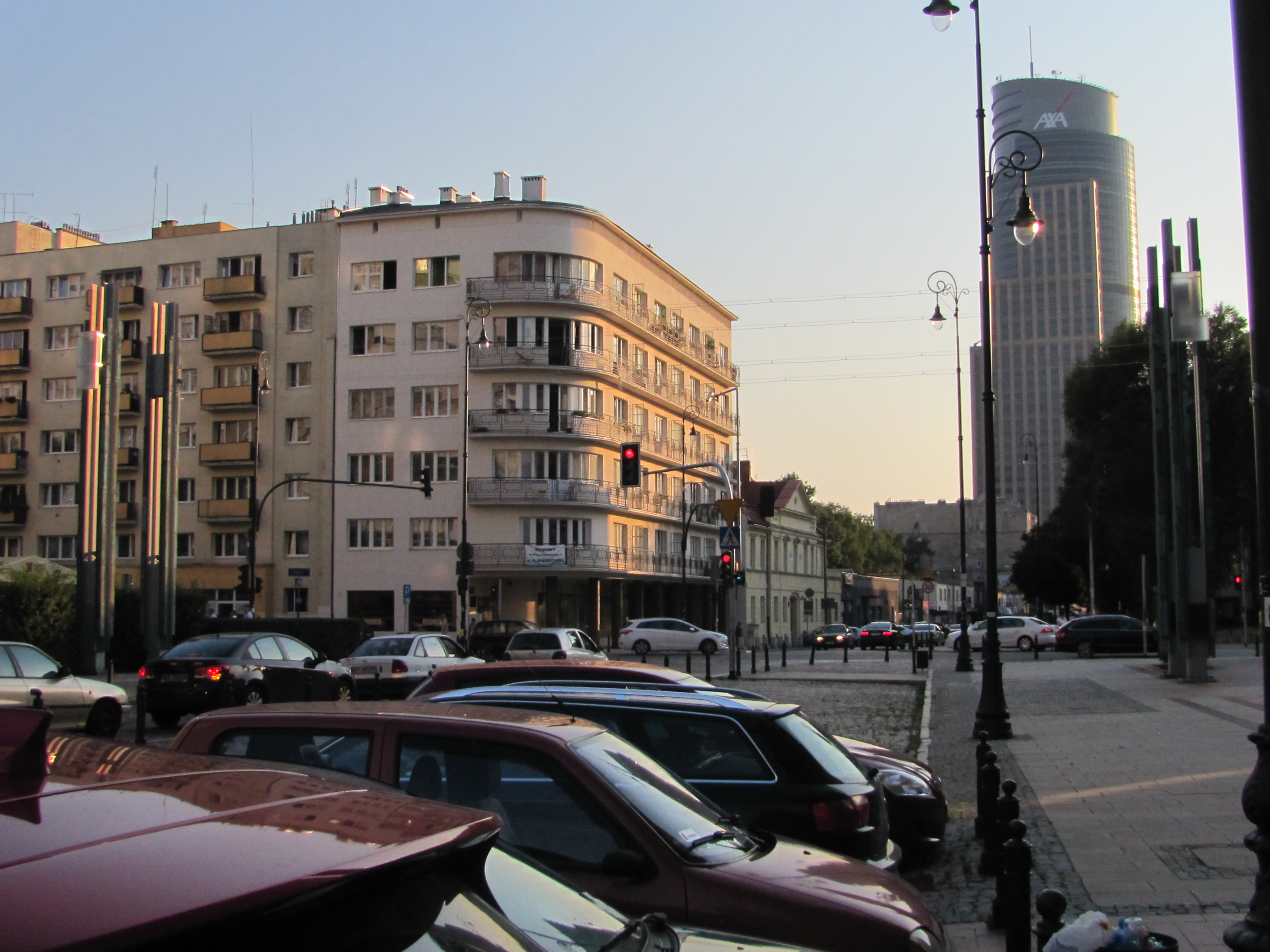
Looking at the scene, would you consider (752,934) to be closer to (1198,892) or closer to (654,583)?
(1198,892)

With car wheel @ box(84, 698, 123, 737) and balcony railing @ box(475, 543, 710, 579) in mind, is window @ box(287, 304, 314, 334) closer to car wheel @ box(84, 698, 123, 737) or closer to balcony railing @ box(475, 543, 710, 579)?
balcony railing @ box(475, 543, 710, 579)

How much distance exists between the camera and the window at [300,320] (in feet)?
199

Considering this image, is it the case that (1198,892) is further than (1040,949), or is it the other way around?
(1198,892)

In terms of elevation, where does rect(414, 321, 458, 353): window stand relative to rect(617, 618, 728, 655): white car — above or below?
above

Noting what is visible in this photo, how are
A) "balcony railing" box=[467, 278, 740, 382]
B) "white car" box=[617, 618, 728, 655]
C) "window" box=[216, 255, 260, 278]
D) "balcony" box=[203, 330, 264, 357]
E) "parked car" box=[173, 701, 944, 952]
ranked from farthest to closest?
"window" box=[216, 255, 260, 278] < "balcony" box=[203, 330, 264, 357] < "balcony railing" box=[467, 278, 740, 382] < "white car" box=[617, 618, 728, 655] < "parked car" box=[173, 701, 944, 952]

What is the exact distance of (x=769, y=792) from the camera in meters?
6.76

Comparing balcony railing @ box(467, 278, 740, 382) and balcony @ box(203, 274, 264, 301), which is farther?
balcony @ box(203, 274, 264, 301)

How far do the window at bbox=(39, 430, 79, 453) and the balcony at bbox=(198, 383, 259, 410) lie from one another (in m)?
7.93

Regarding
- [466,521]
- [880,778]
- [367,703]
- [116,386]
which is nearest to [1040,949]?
[367,703]

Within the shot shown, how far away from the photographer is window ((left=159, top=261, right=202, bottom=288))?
62.8 meters

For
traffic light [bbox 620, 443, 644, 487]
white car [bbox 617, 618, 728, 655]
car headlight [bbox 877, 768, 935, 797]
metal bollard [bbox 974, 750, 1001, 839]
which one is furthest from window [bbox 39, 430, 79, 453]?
metal bollard [bbox 974, 750, 1001, 839]

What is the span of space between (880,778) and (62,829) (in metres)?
8.01

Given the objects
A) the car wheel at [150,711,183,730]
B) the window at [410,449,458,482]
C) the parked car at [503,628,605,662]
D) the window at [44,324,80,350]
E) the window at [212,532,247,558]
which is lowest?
the car wheel at [150,711,183,730]

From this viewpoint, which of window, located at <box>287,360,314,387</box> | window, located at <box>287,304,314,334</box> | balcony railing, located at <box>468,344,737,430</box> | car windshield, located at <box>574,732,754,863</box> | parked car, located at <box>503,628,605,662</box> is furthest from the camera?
window, located at <box>287,304,314,334</box>
